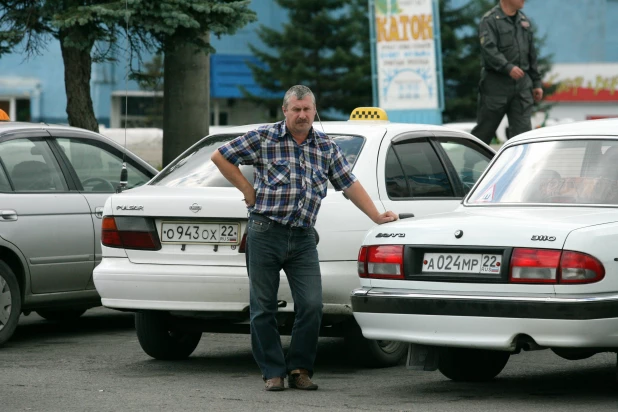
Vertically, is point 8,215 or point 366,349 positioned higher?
point 8,215

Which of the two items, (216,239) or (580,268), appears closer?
(580,268)

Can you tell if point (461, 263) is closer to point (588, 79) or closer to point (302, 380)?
point (302, 380)

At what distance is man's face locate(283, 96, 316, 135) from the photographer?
696 cm

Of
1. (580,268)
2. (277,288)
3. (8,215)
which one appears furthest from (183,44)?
(580,268)

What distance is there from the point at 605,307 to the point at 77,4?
8.84 meters

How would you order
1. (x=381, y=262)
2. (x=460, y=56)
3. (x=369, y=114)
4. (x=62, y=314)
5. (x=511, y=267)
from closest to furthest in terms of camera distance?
(x=511, y=267)
(x=381, y=262)
(x=369, y=114)
(x=62, y=314)
(x=460, y=56)

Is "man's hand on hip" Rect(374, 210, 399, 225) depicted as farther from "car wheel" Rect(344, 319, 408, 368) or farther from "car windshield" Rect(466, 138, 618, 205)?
"car wheel" Rect(344, 319, 408, 368)

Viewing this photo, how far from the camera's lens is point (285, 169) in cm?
696

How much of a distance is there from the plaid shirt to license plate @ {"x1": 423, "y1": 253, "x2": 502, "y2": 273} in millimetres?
793

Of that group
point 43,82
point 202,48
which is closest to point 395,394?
point 202,48

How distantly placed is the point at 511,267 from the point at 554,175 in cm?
107

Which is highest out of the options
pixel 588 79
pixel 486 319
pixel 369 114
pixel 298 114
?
pixel 588 79

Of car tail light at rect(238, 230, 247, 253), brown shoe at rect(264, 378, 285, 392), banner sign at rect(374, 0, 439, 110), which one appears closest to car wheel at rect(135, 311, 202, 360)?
car tail light at rect(238, 230, 247, 253)

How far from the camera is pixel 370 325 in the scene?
262 inches
